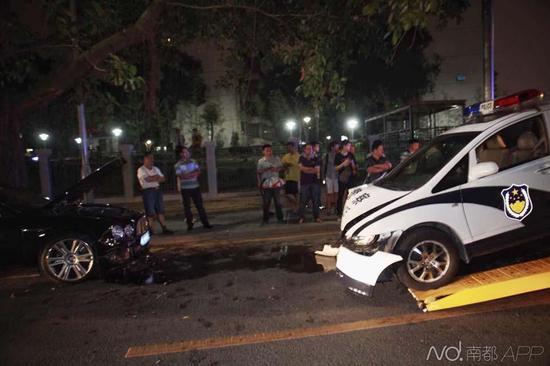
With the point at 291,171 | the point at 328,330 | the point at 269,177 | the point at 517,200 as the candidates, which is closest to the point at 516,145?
the point at 517,200

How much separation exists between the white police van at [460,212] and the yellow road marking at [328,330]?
0.41m

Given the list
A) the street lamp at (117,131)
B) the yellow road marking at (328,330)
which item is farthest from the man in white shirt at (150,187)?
the street lamp at (117,131)

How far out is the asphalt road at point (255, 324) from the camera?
3777mm

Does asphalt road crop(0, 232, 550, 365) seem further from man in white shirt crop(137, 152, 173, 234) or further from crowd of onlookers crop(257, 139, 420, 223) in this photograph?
crowd of onlookers crop(257, 139, 420, 223)

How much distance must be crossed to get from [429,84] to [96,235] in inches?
1232

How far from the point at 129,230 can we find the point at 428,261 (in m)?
4.03

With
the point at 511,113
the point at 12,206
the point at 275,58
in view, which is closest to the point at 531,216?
the point at 511,113

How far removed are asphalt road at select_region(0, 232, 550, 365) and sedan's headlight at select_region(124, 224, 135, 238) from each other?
1.94 feet

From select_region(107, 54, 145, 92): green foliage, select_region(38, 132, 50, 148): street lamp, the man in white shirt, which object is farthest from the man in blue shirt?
select_region(38, 132, 50, 148): street lamp

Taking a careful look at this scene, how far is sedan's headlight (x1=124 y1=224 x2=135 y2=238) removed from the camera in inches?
255

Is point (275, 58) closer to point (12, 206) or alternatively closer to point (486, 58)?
point (486, 58)

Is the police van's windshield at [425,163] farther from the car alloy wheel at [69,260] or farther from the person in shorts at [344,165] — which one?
the car alloy wheel at [69,260]

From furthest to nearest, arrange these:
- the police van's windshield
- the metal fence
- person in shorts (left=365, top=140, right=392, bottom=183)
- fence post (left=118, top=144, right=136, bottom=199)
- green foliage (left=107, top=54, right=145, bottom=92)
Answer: the metal fence → fence post (left=118, top=144, right=136, bottom=199) → person in shorts (left=365, top=140, right=392, bottom=183) → green foliage (left=107, top=54, right=145, bottom=92) → the police van's windshield

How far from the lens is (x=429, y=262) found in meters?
4.90
